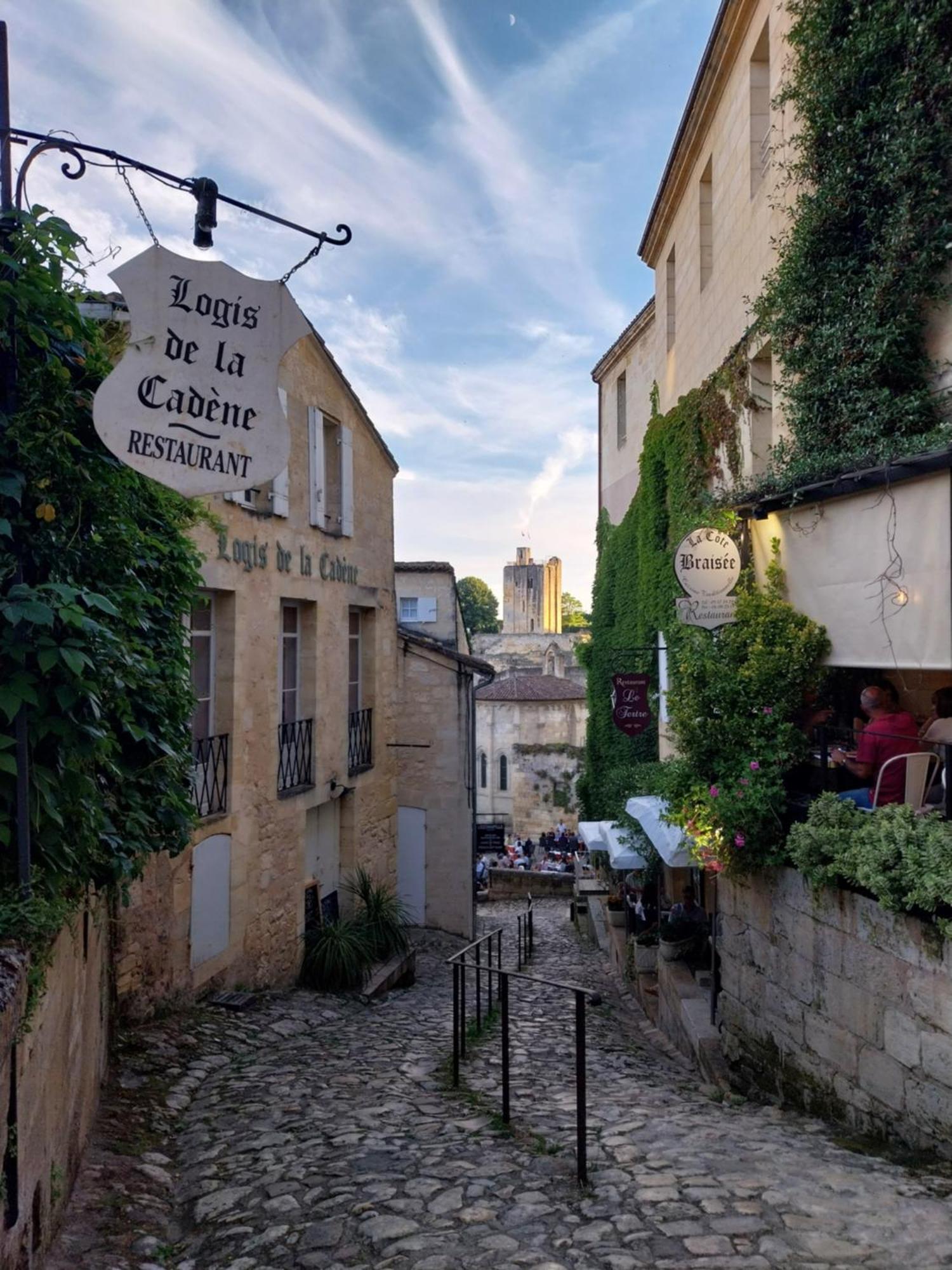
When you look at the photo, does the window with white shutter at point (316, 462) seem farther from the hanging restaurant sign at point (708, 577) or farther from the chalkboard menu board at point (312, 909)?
the hanging restaurant sign at point (708, 577)

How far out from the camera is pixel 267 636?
9812 mm

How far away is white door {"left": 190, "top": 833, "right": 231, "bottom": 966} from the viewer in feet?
27.3

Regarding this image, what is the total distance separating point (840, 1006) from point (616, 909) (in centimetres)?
930

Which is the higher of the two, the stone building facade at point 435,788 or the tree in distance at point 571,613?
the tree in distance at point 571,613

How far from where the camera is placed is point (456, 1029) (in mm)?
6352

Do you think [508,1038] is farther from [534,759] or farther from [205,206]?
[534,759]

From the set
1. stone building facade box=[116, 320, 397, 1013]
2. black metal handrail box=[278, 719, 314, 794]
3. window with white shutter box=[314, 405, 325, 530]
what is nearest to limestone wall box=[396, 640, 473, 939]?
stone building facade box=[116, 320, 397, 1013]

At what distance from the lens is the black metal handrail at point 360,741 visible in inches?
488

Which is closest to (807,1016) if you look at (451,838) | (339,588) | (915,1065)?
(915,1065)

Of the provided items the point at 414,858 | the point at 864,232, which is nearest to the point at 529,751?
the point at 414,858

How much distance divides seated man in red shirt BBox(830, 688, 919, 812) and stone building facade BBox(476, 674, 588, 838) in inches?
1314

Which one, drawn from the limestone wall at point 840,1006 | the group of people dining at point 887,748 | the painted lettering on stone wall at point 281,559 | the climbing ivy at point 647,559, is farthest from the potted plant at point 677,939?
the painted lettering on stone wall at point 281,559

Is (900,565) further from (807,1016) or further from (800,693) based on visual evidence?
(807,1016)

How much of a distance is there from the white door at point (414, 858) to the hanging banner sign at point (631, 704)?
4744mm
